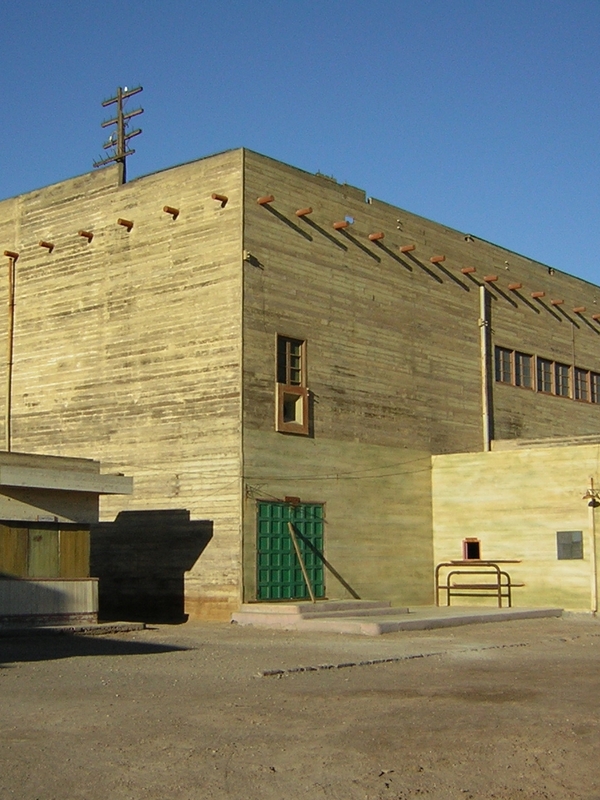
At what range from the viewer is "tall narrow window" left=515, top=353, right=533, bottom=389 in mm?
34125

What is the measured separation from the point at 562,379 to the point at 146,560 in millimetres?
16922

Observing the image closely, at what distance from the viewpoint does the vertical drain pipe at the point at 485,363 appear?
105 ft

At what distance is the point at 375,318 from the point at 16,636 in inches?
507

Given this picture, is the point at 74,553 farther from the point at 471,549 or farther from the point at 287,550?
the point at 471,549

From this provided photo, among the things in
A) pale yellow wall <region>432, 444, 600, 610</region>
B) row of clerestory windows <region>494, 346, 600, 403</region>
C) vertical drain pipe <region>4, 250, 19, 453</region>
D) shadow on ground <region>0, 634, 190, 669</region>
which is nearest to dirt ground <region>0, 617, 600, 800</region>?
shadow on ground <region>0, 634, 190, 669</region>

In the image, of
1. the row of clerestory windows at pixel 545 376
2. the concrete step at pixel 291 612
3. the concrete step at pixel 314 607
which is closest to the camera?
the concrete step at pixel 291 612

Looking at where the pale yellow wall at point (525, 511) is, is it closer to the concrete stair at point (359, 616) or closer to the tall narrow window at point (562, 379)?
the concrete stair at point (359, 616)

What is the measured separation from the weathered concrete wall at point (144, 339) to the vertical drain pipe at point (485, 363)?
33.7 feet

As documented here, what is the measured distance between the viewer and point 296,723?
34.4 ft

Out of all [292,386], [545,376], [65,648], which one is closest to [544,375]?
[545,376]

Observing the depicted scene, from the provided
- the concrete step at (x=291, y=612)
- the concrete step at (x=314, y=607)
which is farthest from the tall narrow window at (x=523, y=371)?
the concrete step at (x=291, y=612)

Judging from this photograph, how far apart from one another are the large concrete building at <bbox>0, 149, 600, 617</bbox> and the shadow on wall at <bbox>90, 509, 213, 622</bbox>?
13.6 inches

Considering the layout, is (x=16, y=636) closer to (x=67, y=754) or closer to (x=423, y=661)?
(x=423, y=661)

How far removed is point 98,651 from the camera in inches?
692
